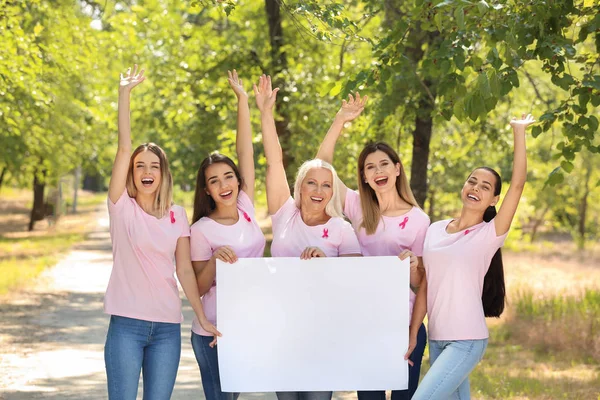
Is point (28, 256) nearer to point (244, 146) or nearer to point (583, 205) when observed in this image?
point (244, 146)

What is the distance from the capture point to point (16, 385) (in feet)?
29.6

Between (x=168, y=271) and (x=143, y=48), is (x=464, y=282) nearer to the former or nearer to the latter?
(x=168, y=271)

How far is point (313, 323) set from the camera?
5344 millimetres

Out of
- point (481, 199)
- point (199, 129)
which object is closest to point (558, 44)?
point (481, 199)

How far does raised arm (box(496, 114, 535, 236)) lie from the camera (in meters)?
5.22

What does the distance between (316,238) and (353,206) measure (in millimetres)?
512

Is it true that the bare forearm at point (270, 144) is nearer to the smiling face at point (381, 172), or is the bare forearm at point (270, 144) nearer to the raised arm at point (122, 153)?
the smiling face at point (381, 172)

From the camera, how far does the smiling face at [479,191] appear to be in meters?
5.35

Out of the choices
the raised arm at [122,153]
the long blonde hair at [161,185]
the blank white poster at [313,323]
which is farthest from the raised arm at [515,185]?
the raised arm at [122,153]

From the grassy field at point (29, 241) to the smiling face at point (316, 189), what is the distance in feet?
41.4

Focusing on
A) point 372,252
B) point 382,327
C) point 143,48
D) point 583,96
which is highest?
point 143,48

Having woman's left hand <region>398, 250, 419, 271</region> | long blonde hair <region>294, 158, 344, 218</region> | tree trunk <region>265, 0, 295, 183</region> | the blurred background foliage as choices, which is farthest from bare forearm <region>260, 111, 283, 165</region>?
tree trunk <region>265, 0, 295, 183</region>

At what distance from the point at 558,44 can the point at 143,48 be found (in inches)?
558

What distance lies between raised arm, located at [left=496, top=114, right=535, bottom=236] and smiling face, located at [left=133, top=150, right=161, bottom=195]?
193 centimetres
